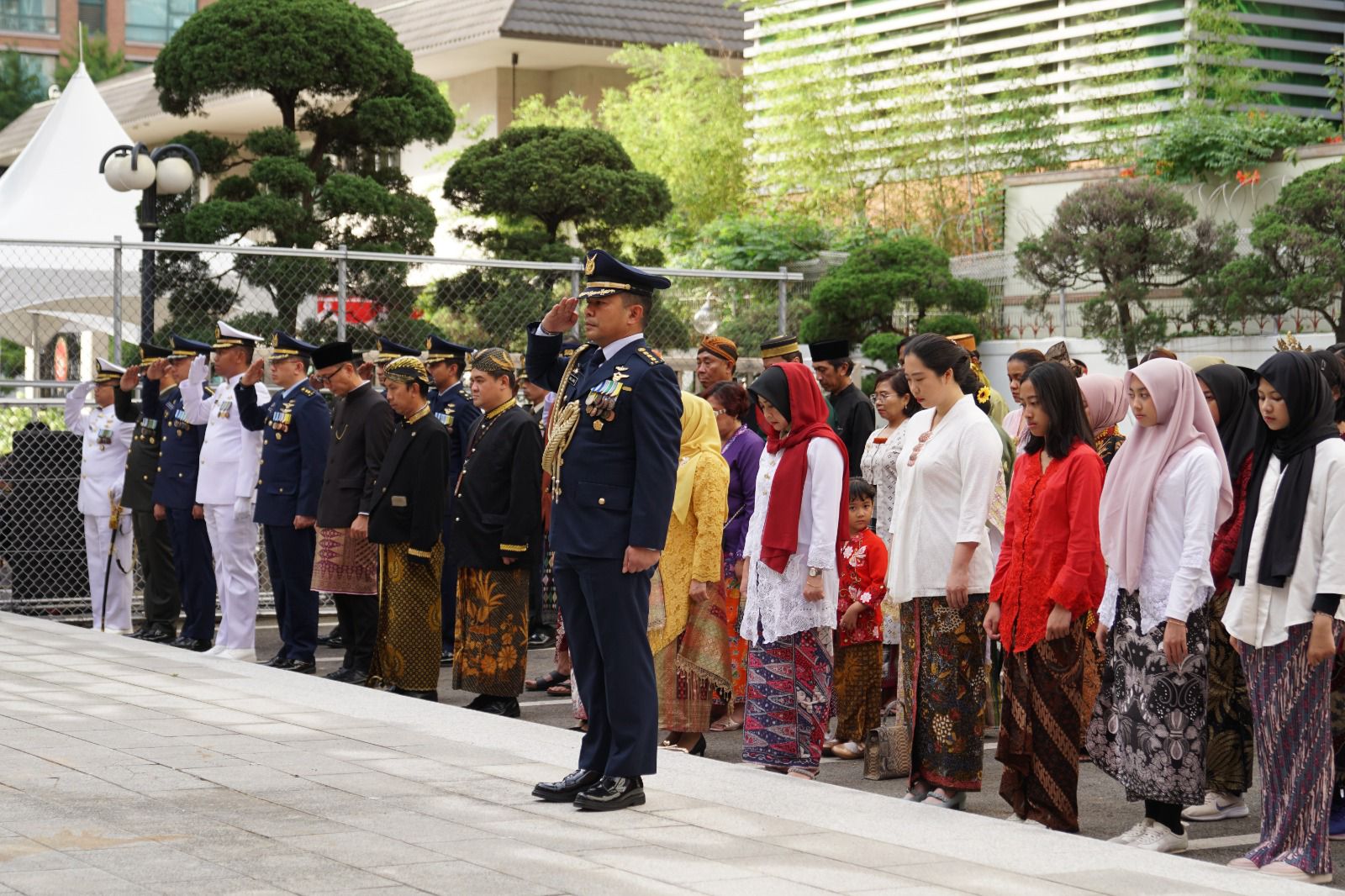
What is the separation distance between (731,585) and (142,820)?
12.3ft

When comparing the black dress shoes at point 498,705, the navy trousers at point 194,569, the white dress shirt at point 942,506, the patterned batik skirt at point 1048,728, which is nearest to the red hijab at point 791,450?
the white dress shirt at point 942,506

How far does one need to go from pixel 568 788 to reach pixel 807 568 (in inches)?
66.0

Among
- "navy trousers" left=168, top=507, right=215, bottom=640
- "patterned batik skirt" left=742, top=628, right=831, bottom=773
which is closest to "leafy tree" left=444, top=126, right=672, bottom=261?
"navy trousers" left=168, top=507, right=215, bottom=640

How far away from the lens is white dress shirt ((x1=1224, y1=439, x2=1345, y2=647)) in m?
5.74

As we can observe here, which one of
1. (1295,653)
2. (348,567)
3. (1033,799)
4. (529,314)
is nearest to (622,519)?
(1033,799)

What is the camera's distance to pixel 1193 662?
20.7 ft

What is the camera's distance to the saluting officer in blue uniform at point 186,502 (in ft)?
38.3

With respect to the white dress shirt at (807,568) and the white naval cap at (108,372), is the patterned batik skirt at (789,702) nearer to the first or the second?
the white dress shirt at (807,568)

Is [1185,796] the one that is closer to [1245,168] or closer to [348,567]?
[348,567]

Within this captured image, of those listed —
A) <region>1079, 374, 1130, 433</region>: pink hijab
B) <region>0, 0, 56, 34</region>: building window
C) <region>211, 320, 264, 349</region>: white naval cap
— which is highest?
<region>0, 0, 56, 34</region>: building window

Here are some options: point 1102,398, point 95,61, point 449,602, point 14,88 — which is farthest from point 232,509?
point 14,88

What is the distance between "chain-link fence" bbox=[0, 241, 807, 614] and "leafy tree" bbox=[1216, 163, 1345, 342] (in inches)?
321

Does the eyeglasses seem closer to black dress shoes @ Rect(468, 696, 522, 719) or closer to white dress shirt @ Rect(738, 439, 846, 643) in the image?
white dress shirt @ Rect(738, 439, 846, 643)

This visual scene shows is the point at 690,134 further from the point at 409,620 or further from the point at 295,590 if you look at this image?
the point at 409,620
